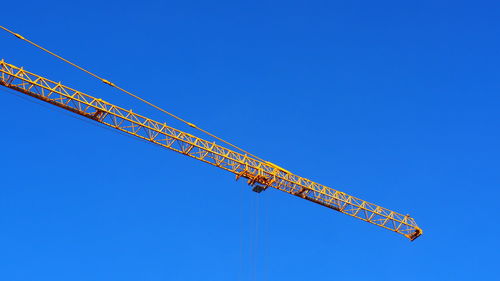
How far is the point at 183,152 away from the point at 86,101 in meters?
11.5

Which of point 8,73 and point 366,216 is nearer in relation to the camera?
point 8,73

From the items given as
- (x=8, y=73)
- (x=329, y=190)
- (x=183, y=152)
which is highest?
(x=329, y=190)

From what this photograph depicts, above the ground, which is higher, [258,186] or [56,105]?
[258,186]

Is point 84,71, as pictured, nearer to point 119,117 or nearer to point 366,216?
point 119,117

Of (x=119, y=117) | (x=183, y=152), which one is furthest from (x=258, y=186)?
(x=119, y=117)

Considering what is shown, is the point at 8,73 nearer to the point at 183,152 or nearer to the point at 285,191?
the point at 183,152

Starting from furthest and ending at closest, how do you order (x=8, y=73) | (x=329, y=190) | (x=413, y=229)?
(x=413, y=229)
(x=329, y=190)
(x=8, y=73)

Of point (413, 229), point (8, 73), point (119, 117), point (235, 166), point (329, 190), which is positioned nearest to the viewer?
point (8, 73)

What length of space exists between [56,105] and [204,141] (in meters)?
16.0

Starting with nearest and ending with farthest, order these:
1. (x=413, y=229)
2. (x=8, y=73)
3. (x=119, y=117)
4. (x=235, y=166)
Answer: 1. (x=8, y=73)
2. (x=119, y=117)
3. (x=235, y=166)
4. (x=413, y=229)

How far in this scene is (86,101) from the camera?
2734 inches

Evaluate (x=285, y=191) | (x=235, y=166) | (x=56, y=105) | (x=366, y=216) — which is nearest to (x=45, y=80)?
(x=56, y=105)

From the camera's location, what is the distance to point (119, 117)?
7162 cm

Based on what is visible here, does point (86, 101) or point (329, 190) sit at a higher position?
point (329, 190)
